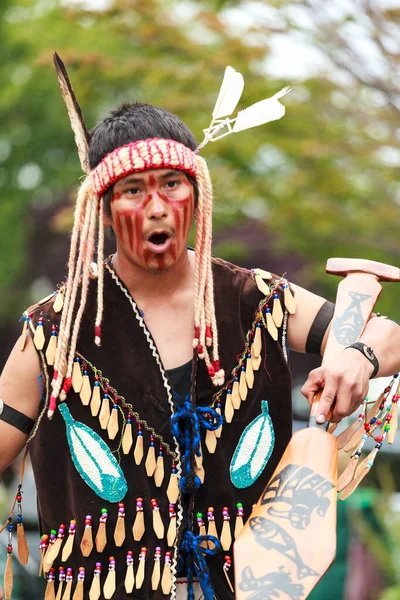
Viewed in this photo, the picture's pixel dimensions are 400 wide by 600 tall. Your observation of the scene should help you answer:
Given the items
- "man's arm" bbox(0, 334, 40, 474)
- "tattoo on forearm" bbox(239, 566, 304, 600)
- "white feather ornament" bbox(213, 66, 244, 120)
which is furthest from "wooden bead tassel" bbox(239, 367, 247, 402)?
"white feather ornament" bbox(213, 66, 244, 120)

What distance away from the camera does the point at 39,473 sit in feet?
10.3

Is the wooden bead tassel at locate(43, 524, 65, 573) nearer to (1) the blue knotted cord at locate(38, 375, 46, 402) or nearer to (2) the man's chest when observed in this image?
(1) the blue knotted cord at locate(38, 375, 46, 402)

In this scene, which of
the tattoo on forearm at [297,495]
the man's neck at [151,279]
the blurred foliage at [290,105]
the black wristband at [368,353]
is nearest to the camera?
the tattoo on forearm at [297,495]

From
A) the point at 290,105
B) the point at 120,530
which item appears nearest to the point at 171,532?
the point at 120,530

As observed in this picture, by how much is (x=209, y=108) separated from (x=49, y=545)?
207 inches

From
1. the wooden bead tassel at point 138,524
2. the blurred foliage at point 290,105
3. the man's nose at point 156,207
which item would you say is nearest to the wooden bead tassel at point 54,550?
the wooden bead tassel at point 138,524

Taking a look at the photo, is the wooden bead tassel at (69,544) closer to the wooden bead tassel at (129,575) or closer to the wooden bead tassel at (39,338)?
the wooden bead tassel at (129,575)

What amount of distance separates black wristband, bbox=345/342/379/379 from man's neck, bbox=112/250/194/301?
644mm

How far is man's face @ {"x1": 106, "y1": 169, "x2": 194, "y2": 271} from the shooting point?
10.0ft

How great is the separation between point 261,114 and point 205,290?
62 centimetres

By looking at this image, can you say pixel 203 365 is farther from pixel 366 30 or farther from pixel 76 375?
pixel 366 30

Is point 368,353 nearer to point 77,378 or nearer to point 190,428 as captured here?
point 190,428

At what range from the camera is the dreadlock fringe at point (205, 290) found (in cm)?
311

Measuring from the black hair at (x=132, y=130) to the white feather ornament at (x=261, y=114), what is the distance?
177 mm
